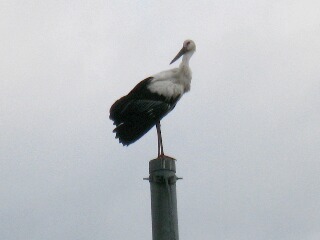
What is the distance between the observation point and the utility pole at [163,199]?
4.01m

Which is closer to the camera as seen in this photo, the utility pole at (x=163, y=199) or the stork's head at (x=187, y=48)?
the utility pole at (x=163, y=199)

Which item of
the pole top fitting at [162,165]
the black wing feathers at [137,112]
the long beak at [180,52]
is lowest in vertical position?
the pole top fitting at [162,165]

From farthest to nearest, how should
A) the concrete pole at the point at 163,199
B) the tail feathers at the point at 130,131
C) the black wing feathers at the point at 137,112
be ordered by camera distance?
the black wing feathers at the point at 137,112 < the tail feathers at the point at 130,131 < the concrete pole at the point at 163,199

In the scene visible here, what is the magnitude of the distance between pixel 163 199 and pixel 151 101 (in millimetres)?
3613

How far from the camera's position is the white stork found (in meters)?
6.89

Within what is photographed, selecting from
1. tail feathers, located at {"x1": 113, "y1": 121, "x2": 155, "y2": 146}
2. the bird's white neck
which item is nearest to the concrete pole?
tail feathers, located at {"x1": 113, "y1": 121, "x2": 155, "y2": 146}

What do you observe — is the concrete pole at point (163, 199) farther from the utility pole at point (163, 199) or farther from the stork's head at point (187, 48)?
the stork's head at point (187, 48)

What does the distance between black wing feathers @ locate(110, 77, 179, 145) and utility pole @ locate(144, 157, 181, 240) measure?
2.42 m

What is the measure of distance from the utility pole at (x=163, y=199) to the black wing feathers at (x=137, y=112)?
2425mm

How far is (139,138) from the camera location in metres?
6.72

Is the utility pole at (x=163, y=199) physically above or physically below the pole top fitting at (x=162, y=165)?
below

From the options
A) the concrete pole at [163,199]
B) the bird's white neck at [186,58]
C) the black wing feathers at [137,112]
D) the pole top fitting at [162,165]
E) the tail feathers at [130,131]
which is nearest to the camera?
the concrete pole at [163,199]

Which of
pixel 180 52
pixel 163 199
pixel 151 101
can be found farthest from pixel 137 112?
pixel 163 199

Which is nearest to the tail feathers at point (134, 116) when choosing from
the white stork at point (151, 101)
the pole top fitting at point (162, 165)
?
the white stork at point (151, 101)
